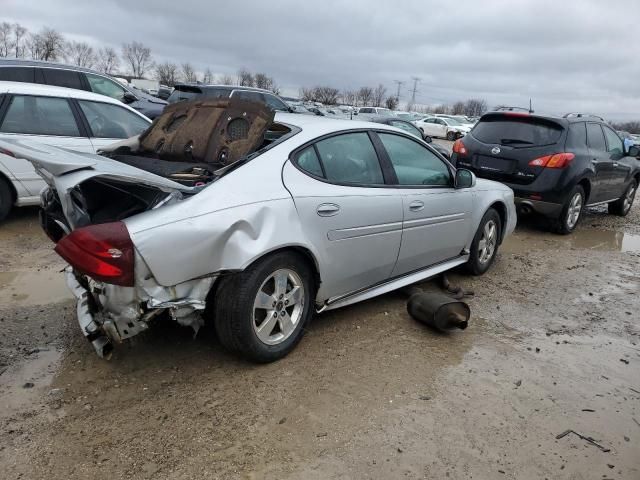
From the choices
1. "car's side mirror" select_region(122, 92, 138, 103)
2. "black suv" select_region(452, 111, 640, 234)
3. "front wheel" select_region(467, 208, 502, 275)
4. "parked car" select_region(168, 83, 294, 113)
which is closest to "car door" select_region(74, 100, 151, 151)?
"front wheel" select_region(467, 208, 502, 275)

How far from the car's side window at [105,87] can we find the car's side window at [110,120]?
14.4ft

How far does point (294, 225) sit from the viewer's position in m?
3.07

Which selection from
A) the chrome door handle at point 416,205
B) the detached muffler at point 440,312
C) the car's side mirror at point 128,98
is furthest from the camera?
the car's side mirror at point 128,98

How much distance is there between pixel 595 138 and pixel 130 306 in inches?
306

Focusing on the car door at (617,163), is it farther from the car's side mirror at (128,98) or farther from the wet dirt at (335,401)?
the car's side mirror at (128,98)

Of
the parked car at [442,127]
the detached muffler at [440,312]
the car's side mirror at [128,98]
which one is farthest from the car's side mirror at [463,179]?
the parked car at [442,127]

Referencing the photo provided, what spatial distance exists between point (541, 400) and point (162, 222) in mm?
2522

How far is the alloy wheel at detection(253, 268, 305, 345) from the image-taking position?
3.06 meters

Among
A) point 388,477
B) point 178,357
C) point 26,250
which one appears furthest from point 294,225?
point 26,250

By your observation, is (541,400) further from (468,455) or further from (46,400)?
(46,400)

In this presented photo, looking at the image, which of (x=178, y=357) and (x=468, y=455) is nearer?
(x=468, y=455)

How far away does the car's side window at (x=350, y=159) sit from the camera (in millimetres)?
3496

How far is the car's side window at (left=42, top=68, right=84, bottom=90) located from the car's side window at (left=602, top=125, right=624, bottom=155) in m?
9.78

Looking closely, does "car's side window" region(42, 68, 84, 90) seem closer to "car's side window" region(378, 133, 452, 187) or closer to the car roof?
the car roof
